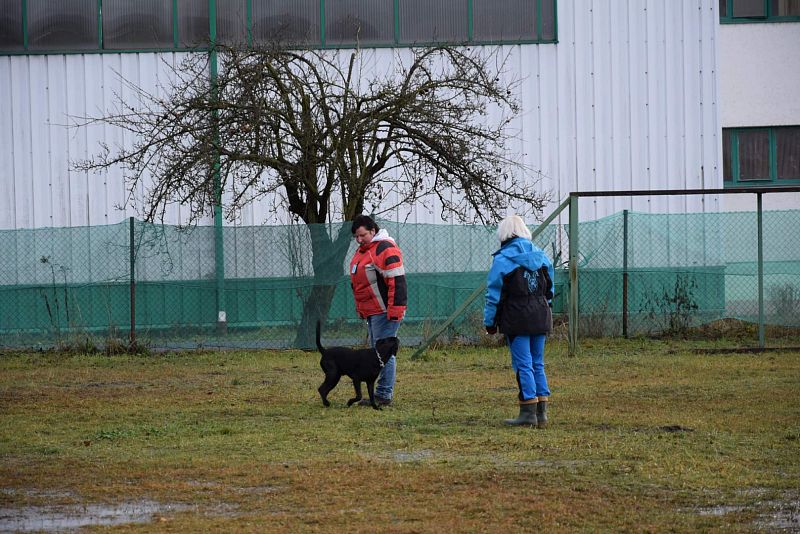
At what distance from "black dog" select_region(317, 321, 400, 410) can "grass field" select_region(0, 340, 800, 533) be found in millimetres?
254

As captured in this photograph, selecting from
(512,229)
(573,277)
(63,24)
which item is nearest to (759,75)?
(573,277)

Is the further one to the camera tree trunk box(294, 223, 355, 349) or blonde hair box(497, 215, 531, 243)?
tree trunk box(294, 223, 355, 349)

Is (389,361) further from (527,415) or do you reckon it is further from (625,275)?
(625,275)

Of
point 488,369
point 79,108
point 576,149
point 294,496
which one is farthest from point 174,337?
point 294,496

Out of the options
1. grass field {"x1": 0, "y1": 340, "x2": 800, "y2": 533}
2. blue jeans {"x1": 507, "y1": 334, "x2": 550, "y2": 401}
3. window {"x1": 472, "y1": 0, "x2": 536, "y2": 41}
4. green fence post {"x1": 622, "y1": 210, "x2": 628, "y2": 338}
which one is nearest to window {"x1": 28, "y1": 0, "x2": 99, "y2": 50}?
window {"x1": 472, "y1": 0, "x2": 536, "y2": 41}

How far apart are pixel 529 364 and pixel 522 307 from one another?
50 cm

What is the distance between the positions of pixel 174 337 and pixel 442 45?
19.3 feet

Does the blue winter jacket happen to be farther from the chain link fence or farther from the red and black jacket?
the chain link fence

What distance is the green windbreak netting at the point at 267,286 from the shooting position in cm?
1669

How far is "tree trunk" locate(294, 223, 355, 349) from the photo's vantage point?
16.7 meters

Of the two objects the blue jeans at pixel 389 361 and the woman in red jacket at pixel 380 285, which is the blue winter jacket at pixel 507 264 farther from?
the blue jeans at pixel 389 361

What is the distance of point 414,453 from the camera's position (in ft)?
25.9

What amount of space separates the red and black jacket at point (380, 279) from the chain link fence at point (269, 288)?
599 centimetres

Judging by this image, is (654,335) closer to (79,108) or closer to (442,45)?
(442,45)
